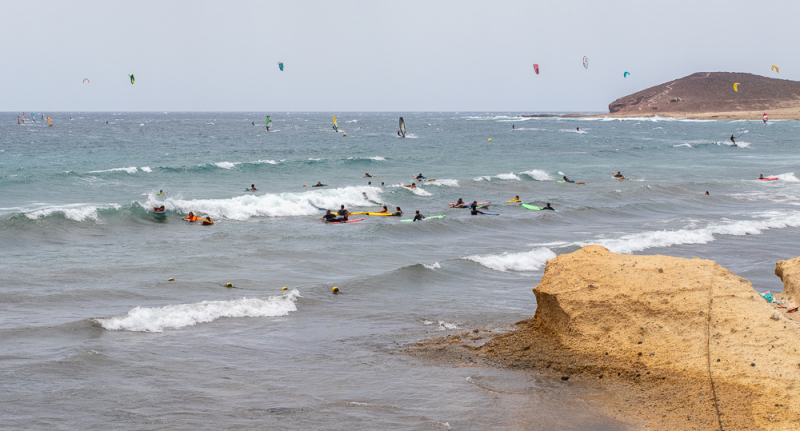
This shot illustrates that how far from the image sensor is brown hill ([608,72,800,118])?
464 ft

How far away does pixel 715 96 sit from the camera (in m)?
150

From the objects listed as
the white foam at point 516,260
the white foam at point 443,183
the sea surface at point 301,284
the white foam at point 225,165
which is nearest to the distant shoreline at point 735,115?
the sea surface at point 301,284

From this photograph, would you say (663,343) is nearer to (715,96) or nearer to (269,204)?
(269,204)

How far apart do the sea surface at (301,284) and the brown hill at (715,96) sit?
117 m

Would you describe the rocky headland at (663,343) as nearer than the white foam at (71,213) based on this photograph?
Yes

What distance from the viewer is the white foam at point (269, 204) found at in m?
27.2

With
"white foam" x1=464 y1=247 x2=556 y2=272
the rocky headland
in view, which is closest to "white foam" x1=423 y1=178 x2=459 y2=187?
"white foam" x1=464 y1=247 x2=556 y2=272

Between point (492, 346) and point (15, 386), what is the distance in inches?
253

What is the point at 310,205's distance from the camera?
2980 cm

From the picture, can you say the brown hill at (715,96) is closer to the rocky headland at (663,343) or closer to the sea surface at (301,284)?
the sea surface at (301,284)

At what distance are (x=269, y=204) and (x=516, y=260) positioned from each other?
1537 centimetres

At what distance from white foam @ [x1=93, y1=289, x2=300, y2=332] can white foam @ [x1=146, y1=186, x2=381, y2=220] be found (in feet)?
48.0

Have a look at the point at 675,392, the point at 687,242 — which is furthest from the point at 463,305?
Answer: the point at 687,242

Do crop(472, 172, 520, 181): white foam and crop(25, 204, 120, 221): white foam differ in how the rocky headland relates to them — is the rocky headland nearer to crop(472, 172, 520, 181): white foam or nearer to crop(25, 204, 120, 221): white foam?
crop(25, 204, 120, 221): white foam
